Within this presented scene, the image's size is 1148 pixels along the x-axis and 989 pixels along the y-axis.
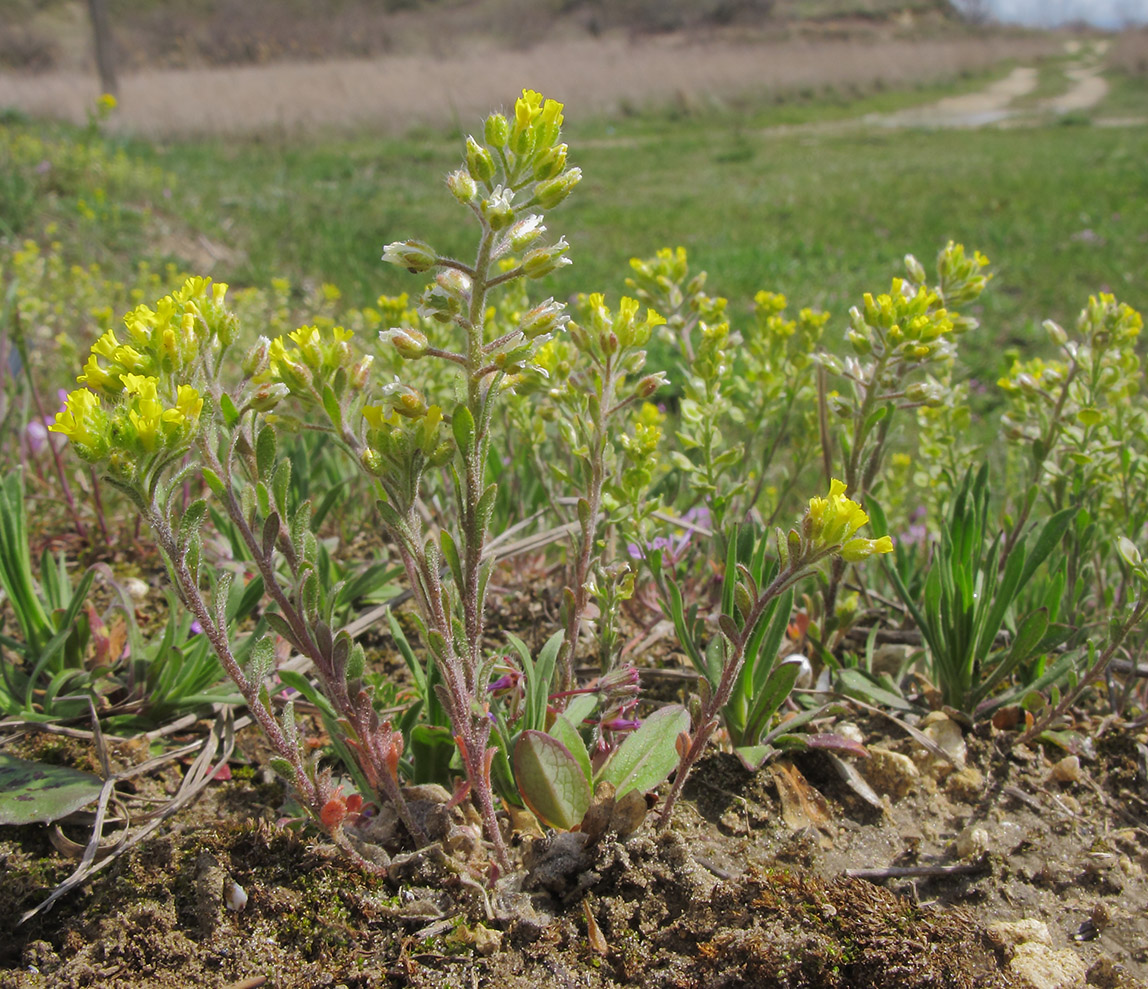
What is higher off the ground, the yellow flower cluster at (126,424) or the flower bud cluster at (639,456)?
the yellow flower cluster at (126,424)

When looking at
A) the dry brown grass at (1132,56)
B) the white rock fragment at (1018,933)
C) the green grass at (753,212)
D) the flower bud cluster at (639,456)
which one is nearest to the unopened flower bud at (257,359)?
the flower bud cluster at (639,456)

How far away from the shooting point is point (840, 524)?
115 centimetres

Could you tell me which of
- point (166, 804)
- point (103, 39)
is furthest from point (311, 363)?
point (103, 39)

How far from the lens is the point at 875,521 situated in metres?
1.88

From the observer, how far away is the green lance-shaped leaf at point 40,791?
147 centimetres

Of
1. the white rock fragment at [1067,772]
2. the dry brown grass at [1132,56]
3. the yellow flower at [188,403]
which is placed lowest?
the white rock fragment at [1067,772]

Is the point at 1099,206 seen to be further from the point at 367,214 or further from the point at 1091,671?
the point at 1091,671

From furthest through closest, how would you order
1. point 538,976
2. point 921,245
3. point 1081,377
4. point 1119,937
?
point 921,245
point 1081,377
point 1119,937
point 538,976

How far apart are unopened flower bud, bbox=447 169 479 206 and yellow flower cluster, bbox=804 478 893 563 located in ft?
2.11

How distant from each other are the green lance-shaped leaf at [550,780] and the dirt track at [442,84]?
1015 centimetres

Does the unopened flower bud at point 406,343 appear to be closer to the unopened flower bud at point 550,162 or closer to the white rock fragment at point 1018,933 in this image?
the unopened flower bud at point 550,162

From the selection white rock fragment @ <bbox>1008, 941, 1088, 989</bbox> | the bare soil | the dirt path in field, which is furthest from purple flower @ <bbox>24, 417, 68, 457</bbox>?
the dirt path in field

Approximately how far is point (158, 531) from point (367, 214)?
10140mm

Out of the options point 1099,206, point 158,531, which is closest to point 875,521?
point 158,531
